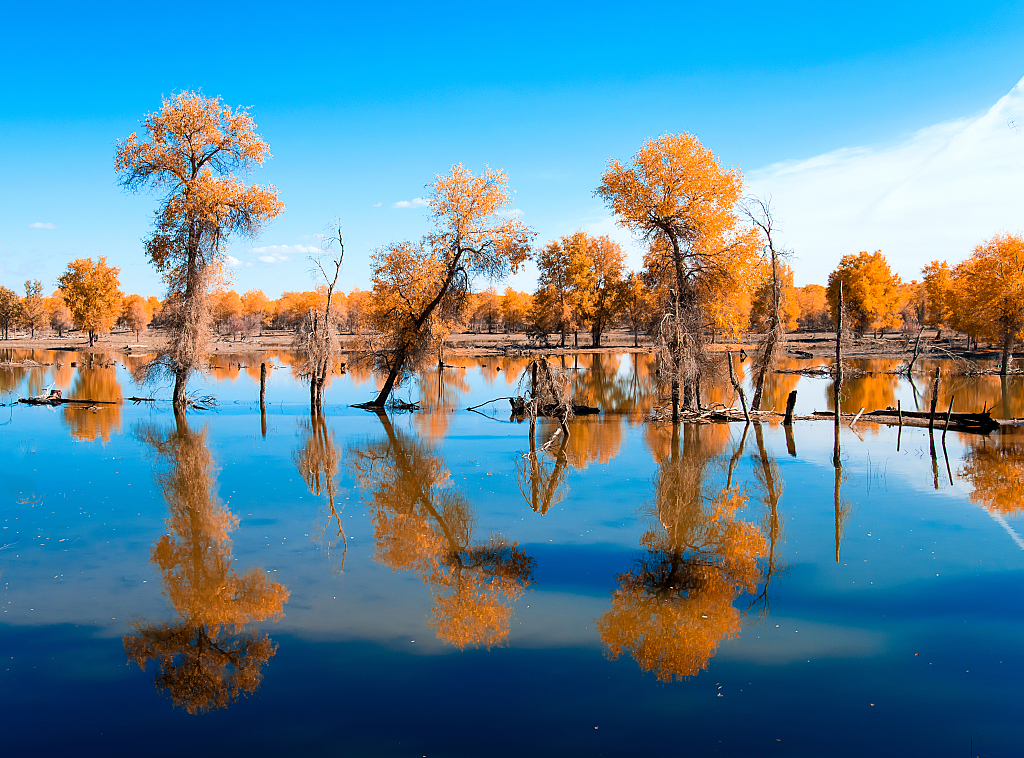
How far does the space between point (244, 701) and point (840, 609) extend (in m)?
7.94

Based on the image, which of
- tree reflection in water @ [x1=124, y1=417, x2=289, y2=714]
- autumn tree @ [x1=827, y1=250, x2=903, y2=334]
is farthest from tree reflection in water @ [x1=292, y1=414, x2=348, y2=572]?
autumn tree @ [x1=827, y1=250, x2=903, y2=334]

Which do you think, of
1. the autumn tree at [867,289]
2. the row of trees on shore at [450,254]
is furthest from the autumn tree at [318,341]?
the autumn tree at [867,289]

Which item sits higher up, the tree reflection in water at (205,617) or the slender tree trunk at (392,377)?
the slender tree trunk at (392,377)

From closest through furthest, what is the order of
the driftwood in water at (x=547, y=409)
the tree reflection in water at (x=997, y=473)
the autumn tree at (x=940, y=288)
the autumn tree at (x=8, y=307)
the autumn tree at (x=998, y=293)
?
the tree reflection in water at (x=997, y=473) → the driftwood in water at (x=547, y=409) → the autumn tree at (x=998, y=293) → the autumn tree at (x=940, y=288) → the autumn tree at (x=8, y=307)

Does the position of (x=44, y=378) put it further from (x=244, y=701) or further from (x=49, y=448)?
(x=244, y=701)

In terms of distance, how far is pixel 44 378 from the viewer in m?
48.6

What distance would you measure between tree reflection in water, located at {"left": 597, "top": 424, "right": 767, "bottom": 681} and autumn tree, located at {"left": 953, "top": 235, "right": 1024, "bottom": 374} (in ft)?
125

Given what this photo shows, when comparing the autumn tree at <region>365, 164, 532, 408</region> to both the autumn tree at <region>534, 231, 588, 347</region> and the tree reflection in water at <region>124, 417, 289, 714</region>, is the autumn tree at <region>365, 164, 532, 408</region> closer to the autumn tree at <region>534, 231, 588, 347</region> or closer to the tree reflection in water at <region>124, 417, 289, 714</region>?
the tree reflection in water at <region>124, 417, 289, 714</region>

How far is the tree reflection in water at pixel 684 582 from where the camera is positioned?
867cm

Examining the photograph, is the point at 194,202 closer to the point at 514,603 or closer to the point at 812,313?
the point at 514,603

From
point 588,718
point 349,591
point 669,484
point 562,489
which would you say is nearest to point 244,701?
point 349,591

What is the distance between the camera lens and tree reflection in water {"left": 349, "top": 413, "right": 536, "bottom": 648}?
949 cm

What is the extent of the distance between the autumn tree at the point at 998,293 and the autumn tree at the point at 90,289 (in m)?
84.6

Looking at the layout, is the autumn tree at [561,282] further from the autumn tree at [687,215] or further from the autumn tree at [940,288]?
the autumn tree at [687,215]
